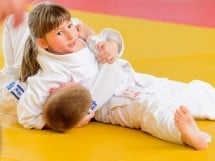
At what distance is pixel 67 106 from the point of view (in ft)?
3.56

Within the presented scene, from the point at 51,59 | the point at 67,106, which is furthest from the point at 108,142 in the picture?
the point at 51,59

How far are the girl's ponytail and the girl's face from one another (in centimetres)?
6

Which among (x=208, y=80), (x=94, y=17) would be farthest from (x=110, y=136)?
(x=94, y=17)

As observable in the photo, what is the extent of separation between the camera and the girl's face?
A: 1.19 metres

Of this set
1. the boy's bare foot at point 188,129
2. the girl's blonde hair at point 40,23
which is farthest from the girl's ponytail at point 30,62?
the boy's bare foot at point 188,129

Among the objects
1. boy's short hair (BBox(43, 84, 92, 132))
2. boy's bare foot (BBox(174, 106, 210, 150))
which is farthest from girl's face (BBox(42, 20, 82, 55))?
boy's bare foot (BBox(174, 106, 210, 150))

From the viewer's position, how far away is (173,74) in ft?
5.55

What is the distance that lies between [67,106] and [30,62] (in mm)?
234

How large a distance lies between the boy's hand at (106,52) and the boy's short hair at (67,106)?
0.51 ft

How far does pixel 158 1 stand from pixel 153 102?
5.08ft

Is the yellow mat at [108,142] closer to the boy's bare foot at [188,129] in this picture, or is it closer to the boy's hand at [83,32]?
the boy's bare foot at [188,129]

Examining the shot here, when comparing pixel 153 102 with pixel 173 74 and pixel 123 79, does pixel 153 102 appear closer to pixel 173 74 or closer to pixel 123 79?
pixel 123 79

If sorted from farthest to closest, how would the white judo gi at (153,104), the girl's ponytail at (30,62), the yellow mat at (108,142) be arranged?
1. the girl's ponytail at (30,62)
2. the white judo gi at (153,104)
3. the yellow mat at (108,142)

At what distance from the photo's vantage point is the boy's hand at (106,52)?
4.13ft
